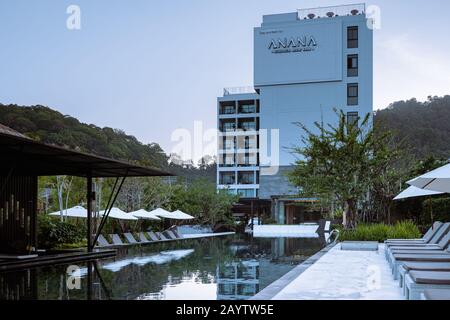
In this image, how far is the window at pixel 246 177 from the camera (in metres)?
61.1

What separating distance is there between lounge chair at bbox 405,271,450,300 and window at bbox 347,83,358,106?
4328 cm

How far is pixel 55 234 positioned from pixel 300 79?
36570 mm

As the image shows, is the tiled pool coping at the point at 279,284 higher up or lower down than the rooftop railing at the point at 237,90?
lower down

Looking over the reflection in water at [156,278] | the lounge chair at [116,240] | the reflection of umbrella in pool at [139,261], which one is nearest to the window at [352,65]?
the lounge chair at [116,240]

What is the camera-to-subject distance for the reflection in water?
845 centimetres

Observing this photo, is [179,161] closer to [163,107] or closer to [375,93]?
[375,93]

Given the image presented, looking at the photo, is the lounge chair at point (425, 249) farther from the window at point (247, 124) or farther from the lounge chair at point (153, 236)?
the window at point (247, 124)

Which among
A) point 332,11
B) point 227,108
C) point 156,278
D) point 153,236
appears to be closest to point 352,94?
point 332,11

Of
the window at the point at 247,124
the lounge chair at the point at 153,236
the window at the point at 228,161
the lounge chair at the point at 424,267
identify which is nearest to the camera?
the lounge chair at the point at 424,267

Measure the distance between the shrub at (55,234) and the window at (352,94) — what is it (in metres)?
35.6

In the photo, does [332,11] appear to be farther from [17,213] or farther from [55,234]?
[17,213]

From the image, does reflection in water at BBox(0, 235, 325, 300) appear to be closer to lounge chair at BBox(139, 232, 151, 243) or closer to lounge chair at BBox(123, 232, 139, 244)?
lounge chair at BBox(123, 232, 139, 244)

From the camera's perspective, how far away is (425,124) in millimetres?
32031
